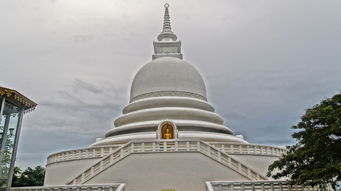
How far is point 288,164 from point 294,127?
151 cm

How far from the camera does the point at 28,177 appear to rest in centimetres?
2720

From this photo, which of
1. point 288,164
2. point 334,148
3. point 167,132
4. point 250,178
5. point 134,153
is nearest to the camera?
point 334,148

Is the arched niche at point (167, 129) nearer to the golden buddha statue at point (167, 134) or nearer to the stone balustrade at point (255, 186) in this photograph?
the golden buddha statue at point (167, 134)

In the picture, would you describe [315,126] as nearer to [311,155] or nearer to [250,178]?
[311,155]

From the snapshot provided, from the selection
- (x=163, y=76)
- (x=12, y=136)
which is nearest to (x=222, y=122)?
(x=163, y=76)

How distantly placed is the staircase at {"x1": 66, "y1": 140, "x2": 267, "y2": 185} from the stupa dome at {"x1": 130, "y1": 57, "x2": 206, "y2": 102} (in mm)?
10882

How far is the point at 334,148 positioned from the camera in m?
9.98

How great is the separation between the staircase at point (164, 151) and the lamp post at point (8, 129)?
3.26 meters

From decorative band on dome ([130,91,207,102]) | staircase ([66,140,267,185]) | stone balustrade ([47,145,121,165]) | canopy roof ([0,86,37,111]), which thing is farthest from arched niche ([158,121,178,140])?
canopy roof ([0,86,37,111])

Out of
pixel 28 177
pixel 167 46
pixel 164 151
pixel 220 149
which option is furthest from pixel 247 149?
pixel 28 177

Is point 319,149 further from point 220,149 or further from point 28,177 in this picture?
point 28,177

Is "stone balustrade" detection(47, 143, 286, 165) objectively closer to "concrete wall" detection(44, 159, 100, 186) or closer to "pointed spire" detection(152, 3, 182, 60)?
"concrete wall" detection(44, 159, 100, 186)

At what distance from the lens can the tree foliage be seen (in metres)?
25.0

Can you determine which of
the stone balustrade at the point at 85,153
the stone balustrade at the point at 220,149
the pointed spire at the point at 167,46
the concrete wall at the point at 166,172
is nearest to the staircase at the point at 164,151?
the concrete wall at the point at 166,172
